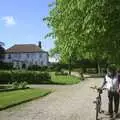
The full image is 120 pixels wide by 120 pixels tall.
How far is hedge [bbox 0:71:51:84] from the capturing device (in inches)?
1892

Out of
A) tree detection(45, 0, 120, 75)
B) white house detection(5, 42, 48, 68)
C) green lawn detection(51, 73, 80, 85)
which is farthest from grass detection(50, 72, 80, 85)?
white house detection(5, 42, 48, 68)

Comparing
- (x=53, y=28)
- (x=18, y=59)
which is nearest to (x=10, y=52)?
(x=18, y=59)

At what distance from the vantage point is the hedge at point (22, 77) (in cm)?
4806

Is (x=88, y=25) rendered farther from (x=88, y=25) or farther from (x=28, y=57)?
(x=28, y=57)

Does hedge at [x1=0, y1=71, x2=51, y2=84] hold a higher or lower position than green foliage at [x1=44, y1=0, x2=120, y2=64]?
lower

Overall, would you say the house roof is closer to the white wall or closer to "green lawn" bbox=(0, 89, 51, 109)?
the white wall

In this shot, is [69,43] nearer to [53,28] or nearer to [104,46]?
[104,46]

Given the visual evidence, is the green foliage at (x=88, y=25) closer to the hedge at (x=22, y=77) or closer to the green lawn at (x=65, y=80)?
the hedge at (x=22, y=77)

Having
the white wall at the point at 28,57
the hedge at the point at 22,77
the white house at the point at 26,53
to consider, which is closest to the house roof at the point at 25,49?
the white house at the point at 26,53

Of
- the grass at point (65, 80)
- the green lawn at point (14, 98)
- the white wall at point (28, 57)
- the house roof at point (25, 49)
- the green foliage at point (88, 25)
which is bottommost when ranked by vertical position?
the green lawn at point (14, 98)

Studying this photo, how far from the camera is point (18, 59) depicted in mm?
145250

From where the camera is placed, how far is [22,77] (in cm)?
4916

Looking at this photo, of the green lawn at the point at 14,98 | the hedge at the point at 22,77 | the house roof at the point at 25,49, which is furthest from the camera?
the house roof at the point at 25,49

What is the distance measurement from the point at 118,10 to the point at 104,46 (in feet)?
9.47
